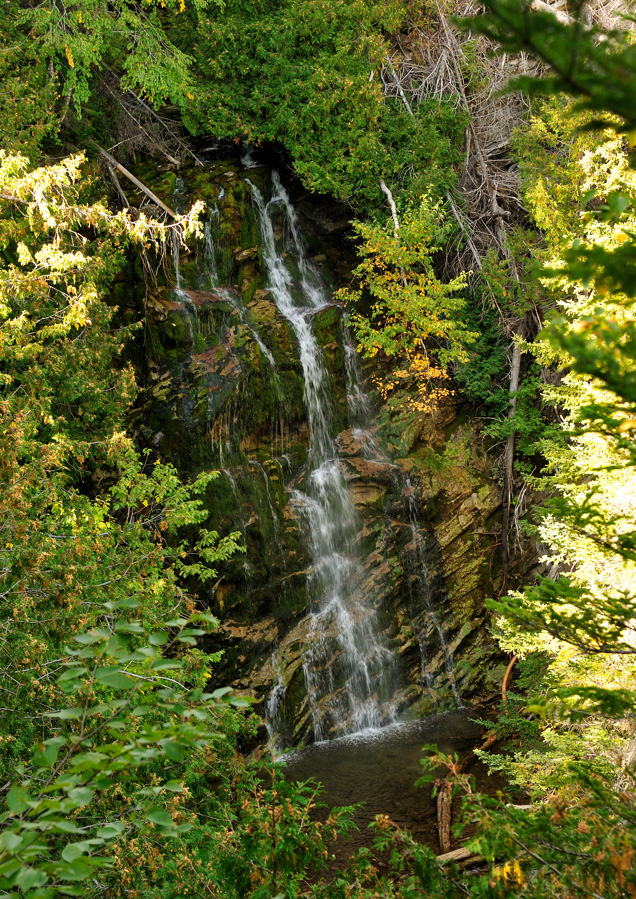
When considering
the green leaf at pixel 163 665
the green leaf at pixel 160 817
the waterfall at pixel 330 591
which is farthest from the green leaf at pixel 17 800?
the waterfall at pixel 330 591

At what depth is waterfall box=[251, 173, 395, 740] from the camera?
10289mm

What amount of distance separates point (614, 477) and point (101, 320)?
7.46m

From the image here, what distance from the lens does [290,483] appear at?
1126 cm

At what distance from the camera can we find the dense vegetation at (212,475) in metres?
1.84

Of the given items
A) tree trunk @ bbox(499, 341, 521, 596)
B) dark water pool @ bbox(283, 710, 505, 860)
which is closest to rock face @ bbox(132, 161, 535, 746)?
tree trunk @ bbox(499, 341, 521, 596)

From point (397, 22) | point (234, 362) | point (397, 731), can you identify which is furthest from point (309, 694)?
point (397, 22)

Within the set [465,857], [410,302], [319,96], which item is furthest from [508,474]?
[319,96]

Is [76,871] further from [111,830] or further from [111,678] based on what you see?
[111,678]

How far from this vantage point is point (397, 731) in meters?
10.0

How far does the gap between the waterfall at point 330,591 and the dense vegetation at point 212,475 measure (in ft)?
5.13

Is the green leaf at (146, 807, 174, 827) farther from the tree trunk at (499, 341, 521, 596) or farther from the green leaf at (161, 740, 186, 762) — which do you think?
the tree trunk at (499, 341, 521, 596)

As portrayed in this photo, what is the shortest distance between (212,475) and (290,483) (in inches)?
109

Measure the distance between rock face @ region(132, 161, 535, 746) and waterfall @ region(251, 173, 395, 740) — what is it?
0.09 m

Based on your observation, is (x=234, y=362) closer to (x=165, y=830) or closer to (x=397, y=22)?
(x=397, y=22)
